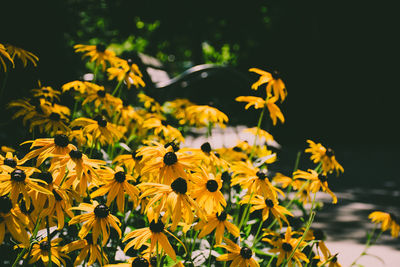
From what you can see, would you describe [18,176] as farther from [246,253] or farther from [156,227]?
[246,253]

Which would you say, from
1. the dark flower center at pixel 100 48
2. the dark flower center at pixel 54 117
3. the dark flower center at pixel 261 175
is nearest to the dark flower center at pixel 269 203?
the dark flower center at pixel 261 175

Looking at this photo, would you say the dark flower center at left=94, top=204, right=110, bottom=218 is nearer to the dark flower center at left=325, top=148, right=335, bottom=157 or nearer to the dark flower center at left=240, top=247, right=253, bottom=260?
the dark flower center at left=240, top=247, right=253, bottom=260

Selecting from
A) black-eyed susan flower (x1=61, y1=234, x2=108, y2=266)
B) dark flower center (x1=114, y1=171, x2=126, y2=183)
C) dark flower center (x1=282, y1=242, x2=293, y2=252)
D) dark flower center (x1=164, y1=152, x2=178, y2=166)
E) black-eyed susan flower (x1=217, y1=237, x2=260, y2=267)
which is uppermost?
dark flower center (x1=164, y1=152, x2=178, y2=166)

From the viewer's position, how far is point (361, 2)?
10.4m

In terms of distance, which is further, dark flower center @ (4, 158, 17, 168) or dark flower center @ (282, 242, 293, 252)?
dark flower center @ (282, 242, 293, 252)

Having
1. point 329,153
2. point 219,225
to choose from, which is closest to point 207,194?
point 219,225

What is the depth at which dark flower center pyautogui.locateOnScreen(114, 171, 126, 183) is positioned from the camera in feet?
4.28

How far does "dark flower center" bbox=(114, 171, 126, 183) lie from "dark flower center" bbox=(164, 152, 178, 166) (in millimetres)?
164

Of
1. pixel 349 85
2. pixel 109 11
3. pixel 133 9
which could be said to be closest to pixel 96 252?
pixel 133 9

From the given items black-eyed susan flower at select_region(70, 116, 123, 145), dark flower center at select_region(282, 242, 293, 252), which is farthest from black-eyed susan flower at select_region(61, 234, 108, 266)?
dark flower center at select_region(282, 242, 293, 252)

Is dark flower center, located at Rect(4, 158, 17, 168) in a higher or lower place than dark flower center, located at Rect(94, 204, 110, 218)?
higher

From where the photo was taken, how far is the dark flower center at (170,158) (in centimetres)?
127

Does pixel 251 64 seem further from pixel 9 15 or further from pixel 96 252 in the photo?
pixel 96 252

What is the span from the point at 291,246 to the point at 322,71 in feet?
32.8
